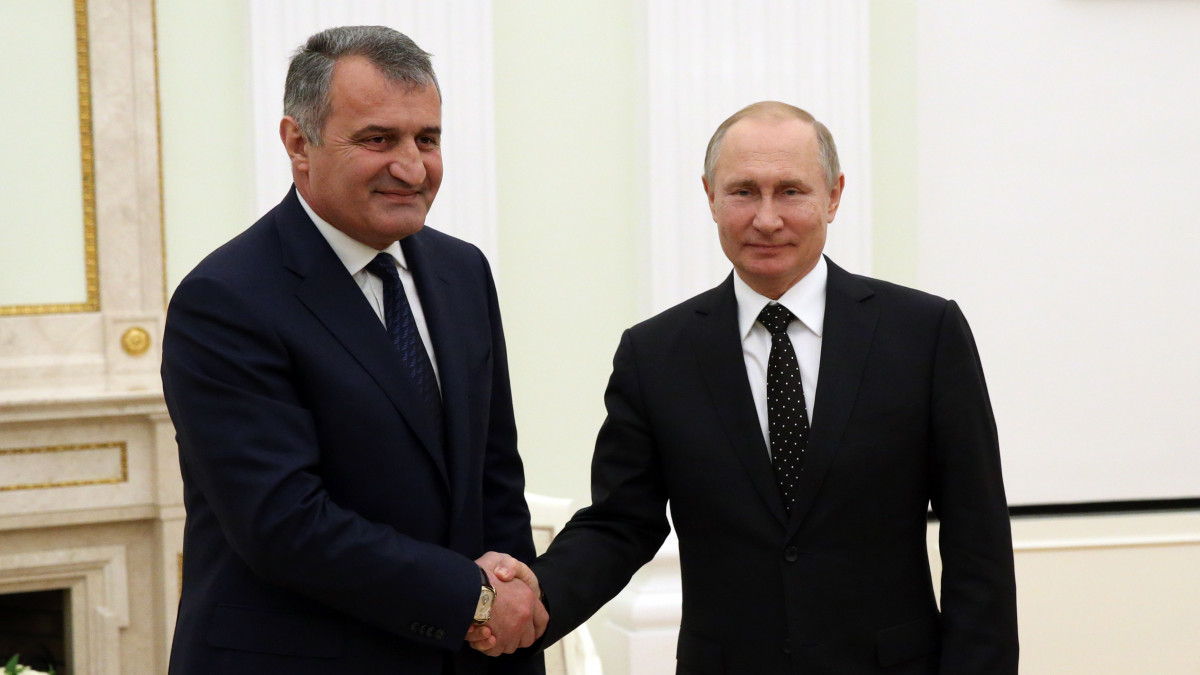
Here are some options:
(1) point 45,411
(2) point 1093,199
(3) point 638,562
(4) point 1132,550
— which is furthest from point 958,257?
(1) point 45,411

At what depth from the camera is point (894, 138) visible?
4660 millimetres

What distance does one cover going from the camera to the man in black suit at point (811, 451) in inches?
80.6

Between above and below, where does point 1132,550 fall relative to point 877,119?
below

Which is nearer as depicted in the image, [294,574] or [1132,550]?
[294,574]

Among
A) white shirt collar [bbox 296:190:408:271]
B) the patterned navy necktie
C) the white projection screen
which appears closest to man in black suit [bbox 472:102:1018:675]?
the patterned navy necktie

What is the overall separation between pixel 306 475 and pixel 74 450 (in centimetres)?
228

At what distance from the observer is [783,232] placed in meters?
2.12

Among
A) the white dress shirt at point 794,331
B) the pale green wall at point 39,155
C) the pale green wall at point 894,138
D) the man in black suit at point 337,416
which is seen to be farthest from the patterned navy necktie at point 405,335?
the pale green wall at point 894,138

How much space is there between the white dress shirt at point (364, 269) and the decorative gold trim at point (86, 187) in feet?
7.13

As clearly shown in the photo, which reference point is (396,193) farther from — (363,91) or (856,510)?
(856,510)

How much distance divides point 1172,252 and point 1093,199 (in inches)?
15.0

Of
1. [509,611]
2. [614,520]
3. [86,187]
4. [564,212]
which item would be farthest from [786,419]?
[86,187]

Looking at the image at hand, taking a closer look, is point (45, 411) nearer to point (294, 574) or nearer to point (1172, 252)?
point (294, 574)

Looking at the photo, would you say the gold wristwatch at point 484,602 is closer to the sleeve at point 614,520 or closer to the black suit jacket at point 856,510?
the sleeve at point 614,520
